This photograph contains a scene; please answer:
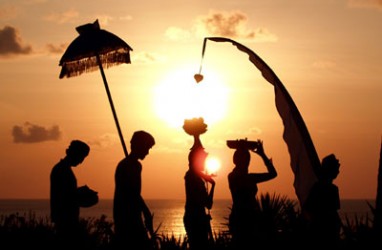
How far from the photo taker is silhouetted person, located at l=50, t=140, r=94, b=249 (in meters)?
9.52

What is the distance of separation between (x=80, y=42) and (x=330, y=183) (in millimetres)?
5456

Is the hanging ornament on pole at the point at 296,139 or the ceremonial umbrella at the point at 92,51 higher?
the ceremonial umbrella at the point at 92,51

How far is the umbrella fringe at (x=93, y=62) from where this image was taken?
1288 centimetres

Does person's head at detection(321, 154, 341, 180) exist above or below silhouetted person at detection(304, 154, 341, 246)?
above

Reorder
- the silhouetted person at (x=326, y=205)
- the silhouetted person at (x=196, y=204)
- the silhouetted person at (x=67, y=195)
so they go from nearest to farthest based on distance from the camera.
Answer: the silhouetted person at (x=326, y=205), the silhouetted person at (x=67, y=195), the silhouetted person at (x=196, y=204)

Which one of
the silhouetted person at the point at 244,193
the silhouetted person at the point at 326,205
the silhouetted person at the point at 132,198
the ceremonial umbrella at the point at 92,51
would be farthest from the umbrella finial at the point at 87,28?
the silhouetted person at the point at 326,205

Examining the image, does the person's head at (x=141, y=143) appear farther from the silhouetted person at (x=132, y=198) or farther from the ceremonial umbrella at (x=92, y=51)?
the ceremonial umbrella at (x=92, y=51)

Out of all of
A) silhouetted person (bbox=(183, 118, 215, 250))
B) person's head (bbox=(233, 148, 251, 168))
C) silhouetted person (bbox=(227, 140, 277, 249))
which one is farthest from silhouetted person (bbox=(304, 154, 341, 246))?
silhouetted person (bbox=(183, 118, 215, 250))

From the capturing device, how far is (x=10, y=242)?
13.2 meters

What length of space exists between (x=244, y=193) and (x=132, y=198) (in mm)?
1705

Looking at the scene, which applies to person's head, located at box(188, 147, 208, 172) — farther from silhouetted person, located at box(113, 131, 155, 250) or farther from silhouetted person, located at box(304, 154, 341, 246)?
silhouetted person, located at box(304, 154, 341, 246)

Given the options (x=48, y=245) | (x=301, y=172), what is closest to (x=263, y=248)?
(x=301, y=172)

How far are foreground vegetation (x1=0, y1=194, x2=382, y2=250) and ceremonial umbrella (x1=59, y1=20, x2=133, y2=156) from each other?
2.72m

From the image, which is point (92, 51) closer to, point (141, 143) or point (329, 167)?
point (141, 143)
